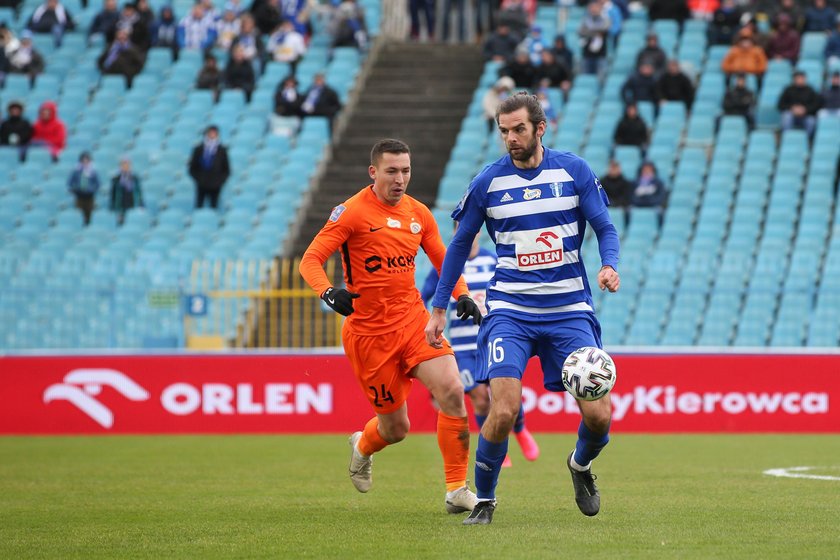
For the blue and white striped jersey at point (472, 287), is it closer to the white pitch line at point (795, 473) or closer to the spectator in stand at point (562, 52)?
the white pitch line at point (795, 473)

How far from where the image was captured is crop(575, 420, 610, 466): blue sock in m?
8.16

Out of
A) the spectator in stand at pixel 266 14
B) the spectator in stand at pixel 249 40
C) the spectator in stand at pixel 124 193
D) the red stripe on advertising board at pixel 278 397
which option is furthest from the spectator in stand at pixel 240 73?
the red stripe on advertising board at pixel 278 397

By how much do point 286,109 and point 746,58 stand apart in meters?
8.37

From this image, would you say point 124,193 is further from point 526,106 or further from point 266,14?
point 526,106

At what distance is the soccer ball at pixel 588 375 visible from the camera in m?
7.81

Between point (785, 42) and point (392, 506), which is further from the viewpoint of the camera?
point (785, 42)

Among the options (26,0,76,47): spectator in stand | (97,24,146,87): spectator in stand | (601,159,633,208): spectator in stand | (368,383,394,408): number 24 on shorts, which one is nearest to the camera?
(368,383,394,408): number 24 on shorts

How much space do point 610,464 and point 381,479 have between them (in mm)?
2434

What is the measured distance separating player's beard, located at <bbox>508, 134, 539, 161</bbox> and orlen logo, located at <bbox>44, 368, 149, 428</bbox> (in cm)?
1039

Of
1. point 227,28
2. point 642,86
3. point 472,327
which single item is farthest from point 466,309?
point 227,28

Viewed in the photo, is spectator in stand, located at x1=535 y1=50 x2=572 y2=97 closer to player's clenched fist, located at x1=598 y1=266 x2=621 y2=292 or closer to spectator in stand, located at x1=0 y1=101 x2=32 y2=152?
spectator in stand, located at x1=0 y1=101 x2=32 y2=152

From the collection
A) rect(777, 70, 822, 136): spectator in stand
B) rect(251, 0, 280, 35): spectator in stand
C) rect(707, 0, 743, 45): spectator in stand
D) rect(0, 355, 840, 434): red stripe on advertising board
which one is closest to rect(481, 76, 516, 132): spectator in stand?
rect(707, 0, 743, 45): spectator in stand

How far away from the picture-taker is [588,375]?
7.80m

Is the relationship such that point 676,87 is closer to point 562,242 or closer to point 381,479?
point 381,479
